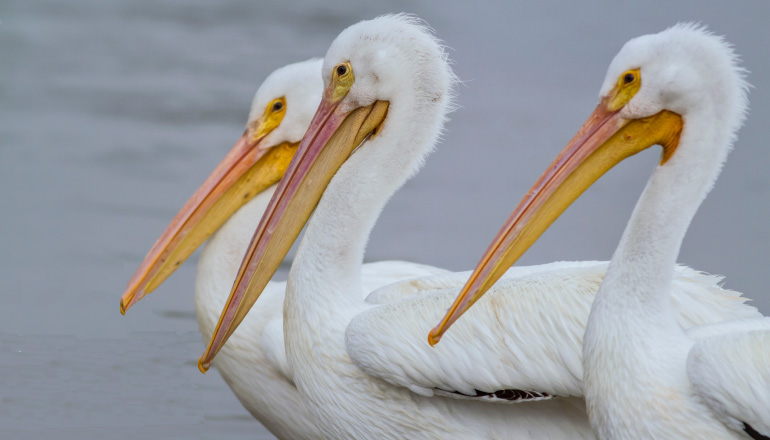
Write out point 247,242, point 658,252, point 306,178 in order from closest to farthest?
1. point 658,252
2. point 306,178
3. point 247,242

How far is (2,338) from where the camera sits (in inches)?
251

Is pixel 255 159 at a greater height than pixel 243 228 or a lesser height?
greater

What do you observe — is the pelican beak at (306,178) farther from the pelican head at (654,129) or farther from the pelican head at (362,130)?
the pelican head at (654,129)

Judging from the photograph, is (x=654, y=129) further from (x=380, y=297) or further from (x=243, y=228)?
(x=243, y=228)

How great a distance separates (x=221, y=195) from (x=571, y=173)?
1.94 metres

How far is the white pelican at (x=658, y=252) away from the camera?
2.37m

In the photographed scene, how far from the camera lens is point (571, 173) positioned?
272 cm

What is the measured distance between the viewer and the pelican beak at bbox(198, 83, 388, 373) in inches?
133

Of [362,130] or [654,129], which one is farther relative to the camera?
[362,130]

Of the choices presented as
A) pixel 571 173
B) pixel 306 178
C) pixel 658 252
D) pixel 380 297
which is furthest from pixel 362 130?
pixel 658 252

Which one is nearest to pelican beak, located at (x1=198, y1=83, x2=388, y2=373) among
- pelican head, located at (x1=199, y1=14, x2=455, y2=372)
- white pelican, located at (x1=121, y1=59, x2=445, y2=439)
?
pelican head, located at (x1=199, y1=14, x2=455, y2=372)

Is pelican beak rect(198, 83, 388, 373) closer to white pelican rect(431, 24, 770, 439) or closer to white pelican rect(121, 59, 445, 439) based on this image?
white pelican rect(121, 59, 445, 439)

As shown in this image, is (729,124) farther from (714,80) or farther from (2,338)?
(2,338)

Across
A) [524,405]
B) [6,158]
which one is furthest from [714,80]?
[6,158]
